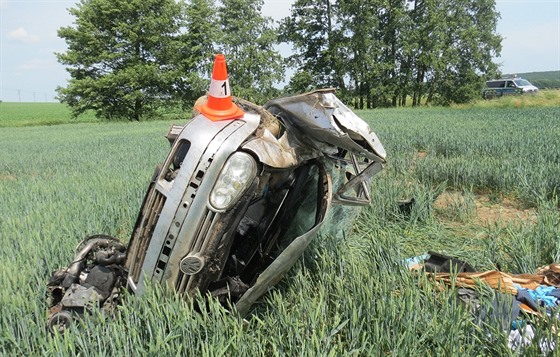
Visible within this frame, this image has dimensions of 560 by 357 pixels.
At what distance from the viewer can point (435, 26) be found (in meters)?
35.8

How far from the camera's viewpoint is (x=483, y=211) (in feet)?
13.0

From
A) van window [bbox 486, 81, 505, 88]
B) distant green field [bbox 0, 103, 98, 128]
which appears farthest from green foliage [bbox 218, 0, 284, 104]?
van window [bbox 486, 81, 505, 88]

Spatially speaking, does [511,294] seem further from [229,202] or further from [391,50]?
[391,50]

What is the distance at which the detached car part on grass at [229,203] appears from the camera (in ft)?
5.59

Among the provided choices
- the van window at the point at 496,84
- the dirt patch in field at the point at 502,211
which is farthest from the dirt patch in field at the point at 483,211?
the van window at the point at 496,84

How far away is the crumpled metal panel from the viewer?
1773mm

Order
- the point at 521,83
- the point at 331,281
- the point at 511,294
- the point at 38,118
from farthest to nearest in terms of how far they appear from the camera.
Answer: the point at 38,118, the point at 521,83, the point at 331,281, the point at 511,294

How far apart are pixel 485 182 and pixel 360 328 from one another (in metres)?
3.74

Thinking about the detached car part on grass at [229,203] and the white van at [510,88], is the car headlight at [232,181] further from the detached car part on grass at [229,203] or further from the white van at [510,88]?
the white van at [510,88]

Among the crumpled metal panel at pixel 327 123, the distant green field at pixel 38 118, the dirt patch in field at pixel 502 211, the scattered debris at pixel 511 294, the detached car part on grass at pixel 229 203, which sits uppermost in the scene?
the distant green field at pixel 38 118

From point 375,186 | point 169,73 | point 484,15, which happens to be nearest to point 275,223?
point 375,186

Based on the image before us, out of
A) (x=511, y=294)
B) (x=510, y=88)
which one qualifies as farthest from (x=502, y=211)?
(x=510, y=88)

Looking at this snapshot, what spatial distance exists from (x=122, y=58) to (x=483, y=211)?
115ft

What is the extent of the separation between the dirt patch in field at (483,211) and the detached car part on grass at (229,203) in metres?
1.83
